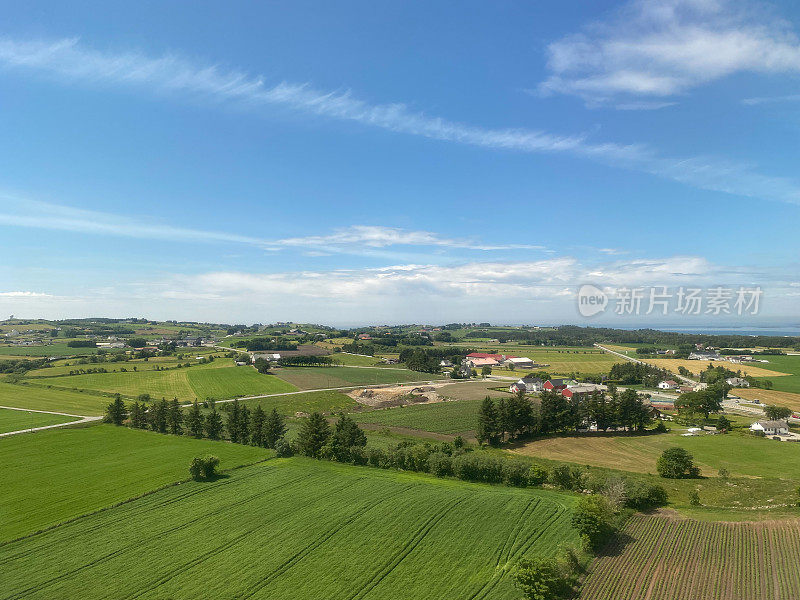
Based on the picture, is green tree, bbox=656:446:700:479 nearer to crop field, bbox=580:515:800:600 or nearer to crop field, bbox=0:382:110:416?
crop field, bbox=580:515:800:600

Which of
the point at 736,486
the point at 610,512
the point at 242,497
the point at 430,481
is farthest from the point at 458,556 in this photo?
the point at 736,486

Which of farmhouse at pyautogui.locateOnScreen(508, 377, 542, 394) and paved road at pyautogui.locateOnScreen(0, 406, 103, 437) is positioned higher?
paved road at pyautogui.locateOnScreen(0, 406, 103, 437)

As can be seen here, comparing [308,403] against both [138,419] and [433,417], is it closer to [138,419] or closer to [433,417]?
[433,417]

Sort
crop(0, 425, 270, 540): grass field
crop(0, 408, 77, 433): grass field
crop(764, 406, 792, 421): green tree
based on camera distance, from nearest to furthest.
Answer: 1. crop(0, 425, 270, 540): grass field
2. crop(0, 408, 77, 433): grass field
3. crop(764, 406, 792, 421): green tree

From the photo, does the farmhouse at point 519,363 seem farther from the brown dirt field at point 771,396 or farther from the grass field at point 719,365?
the brown dirt field at point 771,396

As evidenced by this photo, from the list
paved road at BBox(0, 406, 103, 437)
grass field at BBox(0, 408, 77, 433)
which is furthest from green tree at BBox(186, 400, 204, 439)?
grass field at BBox(0, 408, 77, 433)

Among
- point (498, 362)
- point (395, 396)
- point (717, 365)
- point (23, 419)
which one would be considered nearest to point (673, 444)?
point (395, 396)

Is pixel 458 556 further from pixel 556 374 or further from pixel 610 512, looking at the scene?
pixel 556 374
